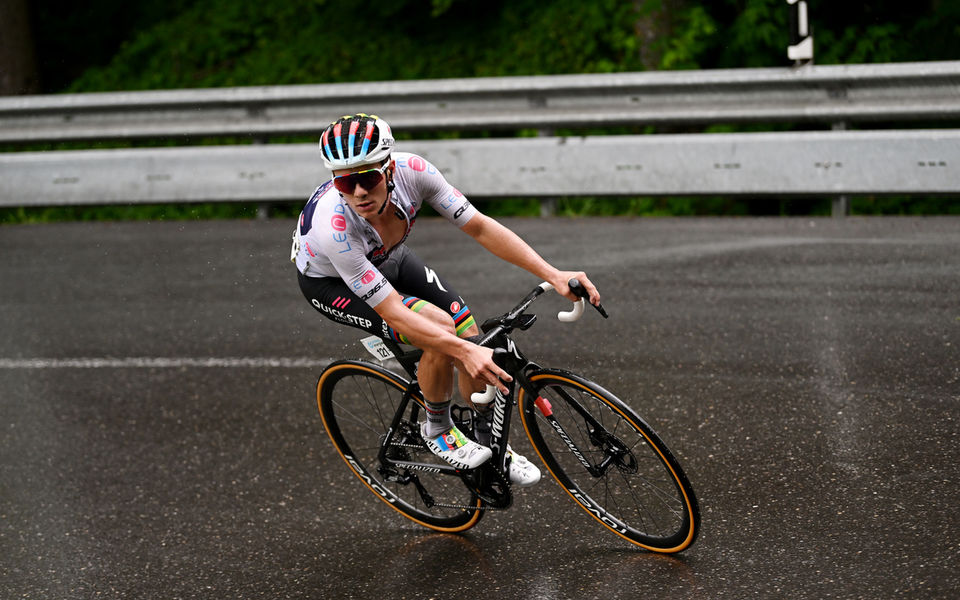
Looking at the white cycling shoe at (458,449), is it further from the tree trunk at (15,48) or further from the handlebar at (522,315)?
the tree trunk at (15,48)

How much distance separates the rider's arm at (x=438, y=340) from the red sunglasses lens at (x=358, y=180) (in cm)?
43

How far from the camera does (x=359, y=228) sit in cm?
449

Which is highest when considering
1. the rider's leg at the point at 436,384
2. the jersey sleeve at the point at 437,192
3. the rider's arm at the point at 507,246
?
the jersey sleeve at the point at 437,192

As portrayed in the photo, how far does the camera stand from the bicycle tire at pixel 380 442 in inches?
199

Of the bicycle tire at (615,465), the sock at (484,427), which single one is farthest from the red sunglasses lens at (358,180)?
the sock at (484,427)

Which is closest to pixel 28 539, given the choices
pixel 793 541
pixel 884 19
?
pixel 793 541

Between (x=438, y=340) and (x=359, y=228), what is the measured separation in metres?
0.58

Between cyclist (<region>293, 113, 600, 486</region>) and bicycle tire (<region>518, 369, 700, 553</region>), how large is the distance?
0.67 feet

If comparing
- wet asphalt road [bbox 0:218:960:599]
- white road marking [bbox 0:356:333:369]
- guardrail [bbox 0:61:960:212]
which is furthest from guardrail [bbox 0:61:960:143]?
white road marking [bbox 0:356:333:369]

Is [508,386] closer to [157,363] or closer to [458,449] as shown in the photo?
[458,449]

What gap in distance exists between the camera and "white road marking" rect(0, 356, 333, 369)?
24.3 feet

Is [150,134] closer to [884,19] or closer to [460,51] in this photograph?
[460,51]

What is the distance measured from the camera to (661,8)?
1242 cm

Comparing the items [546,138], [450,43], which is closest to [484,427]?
[546,138]
